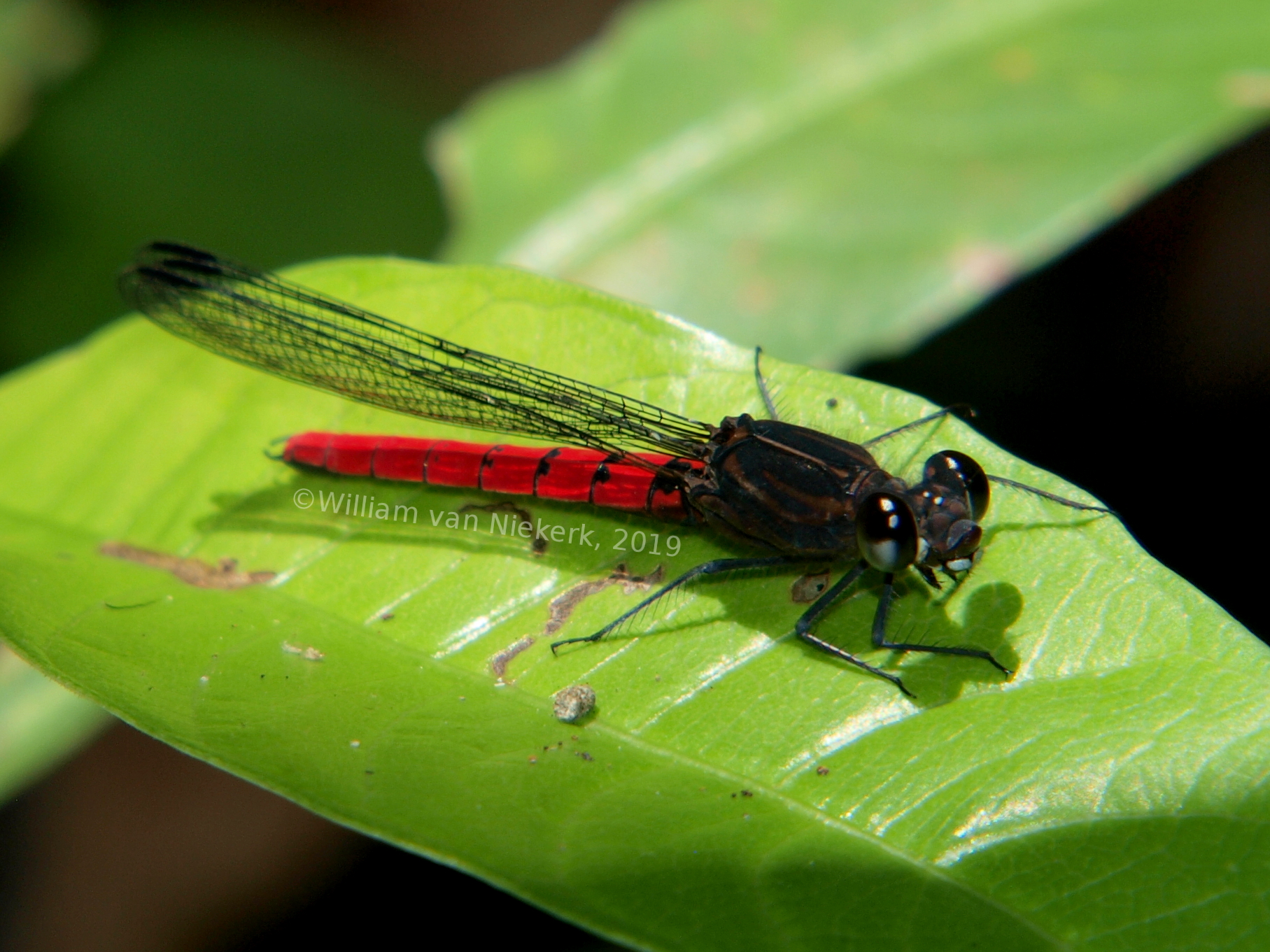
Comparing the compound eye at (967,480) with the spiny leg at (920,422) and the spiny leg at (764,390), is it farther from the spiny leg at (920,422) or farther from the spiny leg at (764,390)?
the spiny leg at (764,390)

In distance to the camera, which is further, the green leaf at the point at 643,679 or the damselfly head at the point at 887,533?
the damselfly head at the point at 887,533

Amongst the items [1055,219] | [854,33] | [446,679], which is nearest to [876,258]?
[1055,219]

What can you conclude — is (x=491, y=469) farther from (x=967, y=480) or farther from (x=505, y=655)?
(x=967, y=480)

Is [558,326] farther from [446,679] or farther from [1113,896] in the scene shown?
[1113,896]

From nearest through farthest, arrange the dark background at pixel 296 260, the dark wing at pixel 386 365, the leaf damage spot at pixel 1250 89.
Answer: the dark wing at pixel 386 365 → the leaf damage spot at pixel 1250 89 → the dark background at pixel 296 260

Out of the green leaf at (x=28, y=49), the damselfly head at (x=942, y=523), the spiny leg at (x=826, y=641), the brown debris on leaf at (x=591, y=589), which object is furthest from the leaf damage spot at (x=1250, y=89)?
the green leaf at (x=28, y=49)

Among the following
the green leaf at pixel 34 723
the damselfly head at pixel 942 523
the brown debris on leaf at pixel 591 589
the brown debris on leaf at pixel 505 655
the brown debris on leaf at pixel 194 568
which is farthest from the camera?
the green leaf at pixel 34 723

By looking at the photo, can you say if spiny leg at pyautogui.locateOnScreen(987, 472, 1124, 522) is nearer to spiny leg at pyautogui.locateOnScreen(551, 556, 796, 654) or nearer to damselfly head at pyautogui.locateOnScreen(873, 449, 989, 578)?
damselfly head at pyautogui.locateOnScreen(873, 449, 989, 578)
